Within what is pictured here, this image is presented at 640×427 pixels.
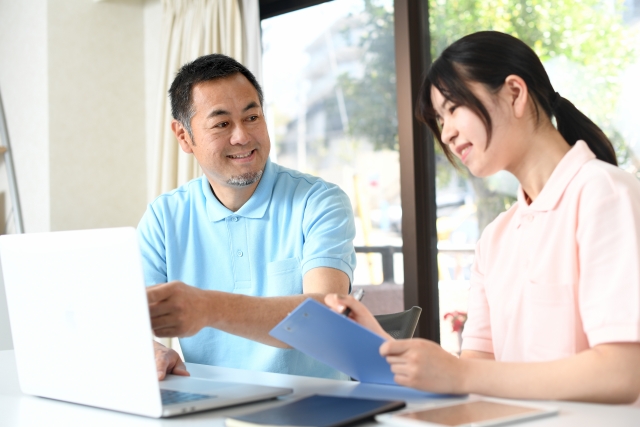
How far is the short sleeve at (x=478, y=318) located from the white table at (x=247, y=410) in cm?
26

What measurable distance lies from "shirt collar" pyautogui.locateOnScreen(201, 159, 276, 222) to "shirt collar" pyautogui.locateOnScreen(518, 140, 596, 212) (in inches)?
34.9

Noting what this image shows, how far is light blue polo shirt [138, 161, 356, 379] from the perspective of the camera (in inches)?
70.7

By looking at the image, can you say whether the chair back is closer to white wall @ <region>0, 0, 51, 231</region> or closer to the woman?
the woman

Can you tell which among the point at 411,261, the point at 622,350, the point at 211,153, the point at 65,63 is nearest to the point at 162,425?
the point at 622,350

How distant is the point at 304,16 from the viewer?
365 centimetres

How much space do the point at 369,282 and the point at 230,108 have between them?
1.80m

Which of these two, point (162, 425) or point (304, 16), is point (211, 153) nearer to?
point (162, 425)

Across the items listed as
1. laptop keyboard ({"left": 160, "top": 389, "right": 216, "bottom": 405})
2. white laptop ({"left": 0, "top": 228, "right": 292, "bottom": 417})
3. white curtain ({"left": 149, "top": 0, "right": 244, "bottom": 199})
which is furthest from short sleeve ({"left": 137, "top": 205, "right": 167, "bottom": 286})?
white curtain ({"left": 149, "top": 0, "right": 244, "bottom": 199})

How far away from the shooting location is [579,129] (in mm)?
1298

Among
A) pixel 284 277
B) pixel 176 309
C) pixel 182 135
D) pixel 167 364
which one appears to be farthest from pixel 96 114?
pixel 176 309

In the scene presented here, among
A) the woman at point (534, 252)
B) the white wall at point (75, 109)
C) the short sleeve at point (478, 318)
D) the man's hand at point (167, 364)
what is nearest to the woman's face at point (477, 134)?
the woman at point (534, 252)

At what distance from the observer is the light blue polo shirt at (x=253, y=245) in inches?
70.7

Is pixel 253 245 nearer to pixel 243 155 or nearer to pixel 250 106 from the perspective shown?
pixel 243 155

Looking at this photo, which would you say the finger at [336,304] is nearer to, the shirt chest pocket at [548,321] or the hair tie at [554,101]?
the shirt chest pocket at [548,321]
